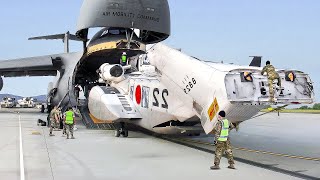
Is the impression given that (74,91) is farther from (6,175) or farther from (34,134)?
(6,175)

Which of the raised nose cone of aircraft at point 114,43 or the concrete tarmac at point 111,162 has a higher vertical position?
the raised nose cone of aircraft at point 114,43

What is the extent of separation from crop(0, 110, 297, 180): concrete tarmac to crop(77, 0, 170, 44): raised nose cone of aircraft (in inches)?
348

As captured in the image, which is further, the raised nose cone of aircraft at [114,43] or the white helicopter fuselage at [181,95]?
the raised nose cone of aircraft at [114,43]

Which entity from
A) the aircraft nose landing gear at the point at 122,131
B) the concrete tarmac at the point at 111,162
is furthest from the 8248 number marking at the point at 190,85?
the aircraft nose landing gear at the point at 122,131

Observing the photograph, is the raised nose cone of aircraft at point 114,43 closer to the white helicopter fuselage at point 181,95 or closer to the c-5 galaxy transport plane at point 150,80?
the c-5 galaxy transport plane at point 150,80

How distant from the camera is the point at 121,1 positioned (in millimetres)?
20906

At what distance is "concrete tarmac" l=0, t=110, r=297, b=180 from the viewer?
8141mm

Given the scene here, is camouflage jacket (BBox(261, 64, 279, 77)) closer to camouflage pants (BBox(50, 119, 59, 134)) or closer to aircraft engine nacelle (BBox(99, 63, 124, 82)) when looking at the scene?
aircraft engine nacelle (BBox(99, 63, 124, 82))

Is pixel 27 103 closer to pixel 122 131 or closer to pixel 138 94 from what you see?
pixel 122 131

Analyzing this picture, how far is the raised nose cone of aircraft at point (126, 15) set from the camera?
20781mm

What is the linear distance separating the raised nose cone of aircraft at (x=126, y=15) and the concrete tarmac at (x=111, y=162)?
8.83 m

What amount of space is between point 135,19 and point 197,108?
11054 mm

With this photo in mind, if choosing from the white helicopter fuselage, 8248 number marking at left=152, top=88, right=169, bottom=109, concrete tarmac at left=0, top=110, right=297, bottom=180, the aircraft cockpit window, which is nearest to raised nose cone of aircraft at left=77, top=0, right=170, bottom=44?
the aircraft cockpit window

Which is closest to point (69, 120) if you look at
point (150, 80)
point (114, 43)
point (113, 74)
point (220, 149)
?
point (113, 74)
